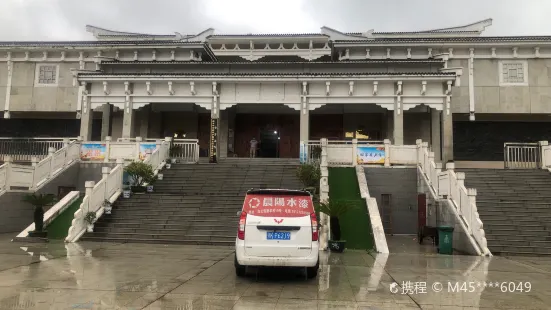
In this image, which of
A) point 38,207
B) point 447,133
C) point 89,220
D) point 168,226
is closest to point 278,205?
point 168,226

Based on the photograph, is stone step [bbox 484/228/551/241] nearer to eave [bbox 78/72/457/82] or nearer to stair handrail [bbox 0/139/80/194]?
eave [bbox 78/72/457/82]

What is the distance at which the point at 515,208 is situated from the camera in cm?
1461

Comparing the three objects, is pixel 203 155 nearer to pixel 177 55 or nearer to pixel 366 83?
pixel 177 55

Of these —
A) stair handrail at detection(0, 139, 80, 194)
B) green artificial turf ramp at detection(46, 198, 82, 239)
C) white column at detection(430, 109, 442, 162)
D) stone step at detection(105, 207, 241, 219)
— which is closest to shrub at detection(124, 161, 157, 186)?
stone step at detection(105, 207, 241, 219)

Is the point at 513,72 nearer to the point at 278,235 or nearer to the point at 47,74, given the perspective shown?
the point at 278,235

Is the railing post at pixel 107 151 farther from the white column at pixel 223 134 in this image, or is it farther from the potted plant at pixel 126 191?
the white column at pixel 223 134

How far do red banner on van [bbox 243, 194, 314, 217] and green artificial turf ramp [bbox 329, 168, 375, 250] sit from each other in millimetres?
5516

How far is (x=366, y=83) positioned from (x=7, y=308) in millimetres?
19902

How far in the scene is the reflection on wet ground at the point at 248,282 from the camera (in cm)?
599

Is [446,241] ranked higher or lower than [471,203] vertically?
lower

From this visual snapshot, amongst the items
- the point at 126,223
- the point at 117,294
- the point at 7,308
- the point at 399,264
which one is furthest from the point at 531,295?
the point at 126,223

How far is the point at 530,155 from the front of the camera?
21656 mm

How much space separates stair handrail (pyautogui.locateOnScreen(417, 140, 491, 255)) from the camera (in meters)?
12.3

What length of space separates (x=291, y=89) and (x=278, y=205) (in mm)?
15510
